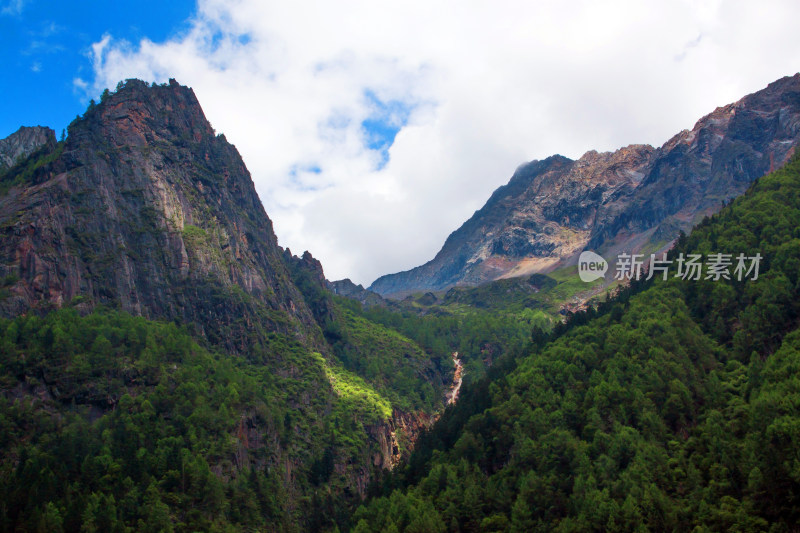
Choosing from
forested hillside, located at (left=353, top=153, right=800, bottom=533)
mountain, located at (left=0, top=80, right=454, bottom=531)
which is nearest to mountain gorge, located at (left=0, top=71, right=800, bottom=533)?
forested hillside, located at (left=353, top=153, right=800, bottom=533)

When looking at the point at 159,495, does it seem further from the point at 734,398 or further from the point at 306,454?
the point at 734,398

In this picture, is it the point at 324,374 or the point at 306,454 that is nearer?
the point at 306,454

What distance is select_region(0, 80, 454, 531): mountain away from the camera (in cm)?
10044

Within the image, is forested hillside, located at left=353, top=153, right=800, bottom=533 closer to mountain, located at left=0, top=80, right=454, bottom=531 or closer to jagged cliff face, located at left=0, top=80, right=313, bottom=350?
mountain, located at left=0, top=80, right=454, bottom=531

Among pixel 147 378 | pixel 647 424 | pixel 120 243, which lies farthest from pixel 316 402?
pixel 647 424

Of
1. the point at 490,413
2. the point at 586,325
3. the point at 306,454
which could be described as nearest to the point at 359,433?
the point at 306,454

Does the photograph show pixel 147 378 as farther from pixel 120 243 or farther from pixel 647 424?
pixel 647 424

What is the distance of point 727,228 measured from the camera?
516ft

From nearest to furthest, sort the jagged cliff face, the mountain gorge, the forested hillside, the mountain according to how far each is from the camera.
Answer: the forested hillside < the mountain gorge < the mountain < the jagged cliff face

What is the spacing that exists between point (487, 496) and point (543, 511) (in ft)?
36.2

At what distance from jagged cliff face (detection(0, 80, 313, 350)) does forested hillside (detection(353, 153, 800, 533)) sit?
250 ft

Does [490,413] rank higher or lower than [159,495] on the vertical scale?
lower

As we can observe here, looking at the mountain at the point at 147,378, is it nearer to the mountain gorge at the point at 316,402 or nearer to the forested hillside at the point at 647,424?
the mountain gorge at the point at 316,402

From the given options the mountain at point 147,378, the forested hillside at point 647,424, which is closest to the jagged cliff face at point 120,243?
the mountain at point 147,378
